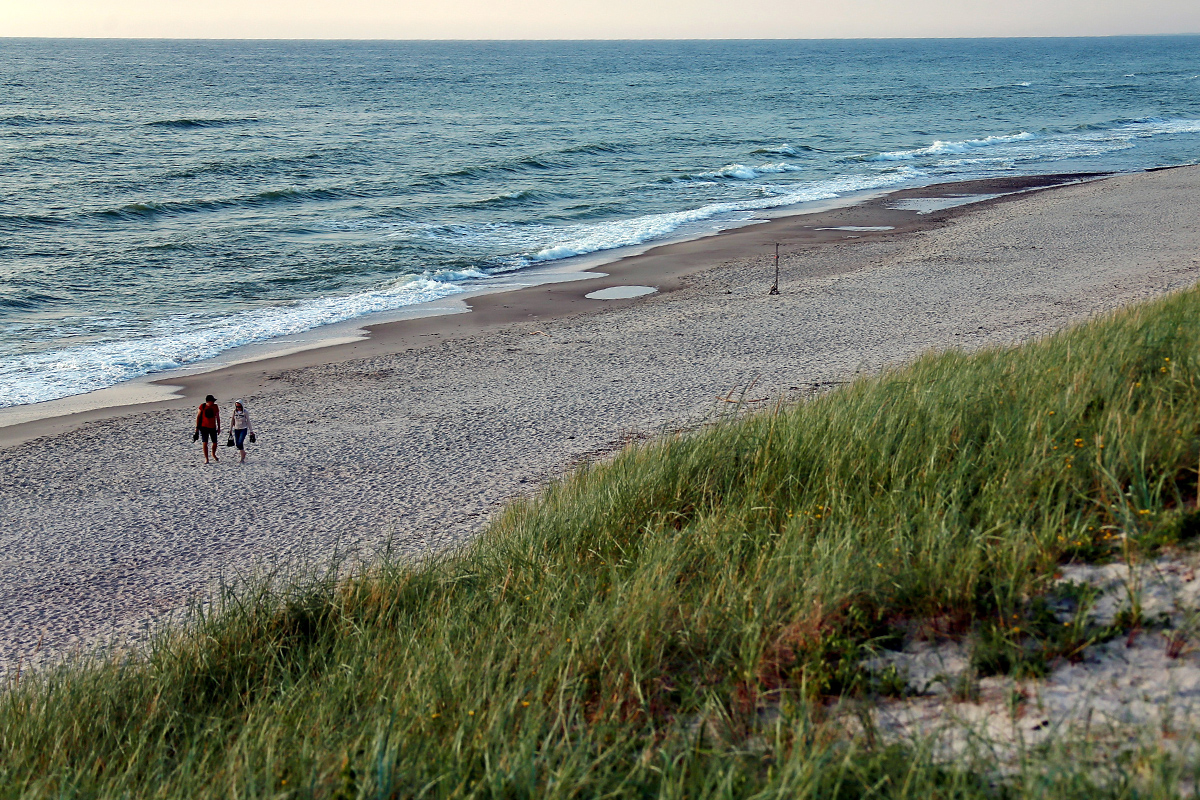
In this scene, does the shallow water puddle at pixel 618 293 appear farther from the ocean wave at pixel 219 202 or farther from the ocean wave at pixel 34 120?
the ocean wave at pixel 34 120

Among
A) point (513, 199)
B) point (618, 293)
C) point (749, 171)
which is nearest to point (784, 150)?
point (749, 171)

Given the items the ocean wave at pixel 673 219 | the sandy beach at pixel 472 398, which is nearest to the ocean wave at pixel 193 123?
the ocean wave at pixel 673 219

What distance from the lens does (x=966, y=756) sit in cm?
306

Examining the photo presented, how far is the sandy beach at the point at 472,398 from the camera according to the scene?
337 inches

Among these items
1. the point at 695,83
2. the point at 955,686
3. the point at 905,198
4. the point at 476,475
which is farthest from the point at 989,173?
the point at 695,83

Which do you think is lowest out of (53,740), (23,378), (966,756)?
(23,378)

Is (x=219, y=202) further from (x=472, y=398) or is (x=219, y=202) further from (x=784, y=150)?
(x=784, y=150)

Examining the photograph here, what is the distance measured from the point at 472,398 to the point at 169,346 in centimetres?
748

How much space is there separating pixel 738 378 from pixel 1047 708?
10.1 meters

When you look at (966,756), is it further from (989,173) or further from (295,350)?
(989,173)

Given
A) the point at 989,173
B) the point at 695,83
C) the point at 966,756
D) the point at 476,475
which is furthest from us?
the point at 695,83

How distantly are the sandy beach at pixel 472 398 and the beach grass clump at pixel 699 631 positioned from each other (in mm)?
1660

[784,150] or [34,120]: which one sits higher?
[34,120]

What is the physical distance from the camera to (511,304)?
19781 millimetres
